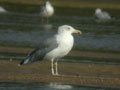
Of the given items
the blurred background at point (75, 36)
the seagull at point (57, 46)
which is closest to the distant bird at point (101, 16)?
the blurred background at point (75, 36)

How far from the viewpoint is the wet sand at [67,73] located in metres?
13.2

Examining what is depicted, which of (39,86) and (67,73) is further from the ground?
(67,73)

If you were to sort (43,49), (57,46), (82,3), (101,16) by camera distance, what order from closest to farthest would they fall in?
(57,46)
(43,49)
(101,16)
(82,3)

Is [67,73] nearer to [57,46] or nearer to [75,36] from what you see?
[57,46]

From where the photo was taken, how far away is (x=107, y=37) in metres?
24.4

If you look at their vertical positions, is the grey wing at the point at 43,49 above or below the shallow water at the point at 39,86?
above

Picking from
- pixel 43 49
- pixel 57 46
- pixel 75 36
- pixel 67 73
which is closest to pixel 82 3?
pixel 75 36

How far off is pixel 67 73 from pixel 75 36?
9.57m

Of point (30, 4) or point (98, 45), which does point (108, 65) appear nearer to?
point (98, 45)

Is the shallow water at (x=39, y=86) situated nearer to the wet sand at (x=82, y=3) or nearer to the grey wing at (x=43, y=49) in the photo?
the grey wing at (x=43, y=49)

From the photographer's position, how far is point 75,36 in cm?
2483

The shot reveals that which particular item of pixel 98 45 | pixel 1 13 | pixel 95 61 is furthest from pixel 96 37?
pixel 1 13

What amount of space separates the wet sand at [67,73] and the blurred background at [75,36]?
666 millimetres

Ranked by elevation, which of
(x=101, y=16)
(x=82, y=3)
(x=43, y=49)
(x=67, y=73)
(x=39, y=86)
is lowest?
(x=39, y=86)
